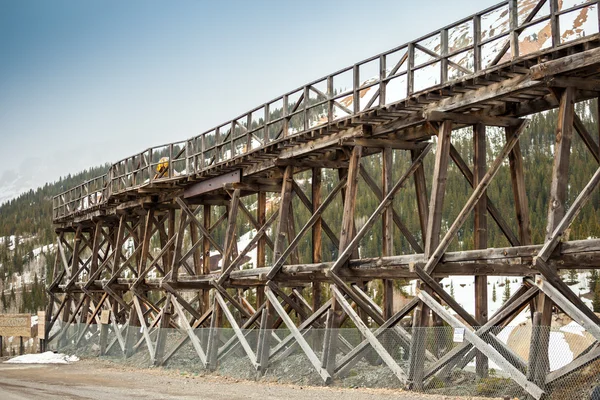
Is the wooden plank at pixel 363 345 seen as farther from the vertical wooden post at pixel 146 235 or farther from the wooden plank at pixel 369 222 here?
the vertical wooden post at pixel 146 235

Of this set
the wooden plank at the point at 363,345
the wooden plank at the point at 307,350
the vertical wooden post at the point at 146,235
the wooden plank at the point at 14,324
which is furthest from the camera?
the wooden plank at the point at 14,324

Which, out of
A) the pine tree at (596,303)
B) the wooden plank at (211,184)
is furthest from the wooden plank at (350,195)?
the pine tree at (596,303)

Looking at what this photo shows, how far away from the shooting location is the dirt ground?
16688mm

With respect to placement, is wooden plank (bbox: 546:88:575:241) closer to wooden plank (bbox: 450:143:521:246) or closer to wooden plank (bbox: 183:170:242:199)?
wooden plank (bbox: 450:143:521:246)

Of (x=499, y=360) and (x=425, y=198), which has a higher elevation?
(x=425, y=198)

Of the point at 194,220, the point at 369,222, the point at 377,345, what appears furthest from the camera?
the point at 194,220

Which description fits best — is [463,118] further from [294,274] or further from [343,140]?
[294,274]

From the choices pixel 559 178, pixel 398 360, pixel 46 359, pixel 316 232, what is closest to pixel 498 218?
pixel 559 178

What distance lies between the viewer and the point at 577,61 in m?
13.3

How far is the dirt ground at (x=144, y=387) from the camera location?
16.7 m

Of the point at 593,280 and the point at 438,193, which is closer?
the point at 438,193

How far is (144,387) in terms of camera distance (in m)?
20.5

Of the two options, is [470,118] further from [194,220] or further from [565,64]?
[194,220]

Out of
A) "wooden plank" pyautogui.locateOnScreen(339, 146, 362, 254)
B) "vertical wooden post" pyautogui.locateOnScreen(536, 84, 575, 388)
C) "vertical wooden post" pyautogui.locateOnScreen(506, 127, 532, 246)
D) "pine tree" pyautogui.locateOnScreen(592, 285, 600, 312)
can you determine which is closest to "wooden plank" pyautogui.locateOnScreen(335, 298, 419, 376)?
"wooden plank" pyautogui.locateOnScreen(339, 146, 362, 254)
